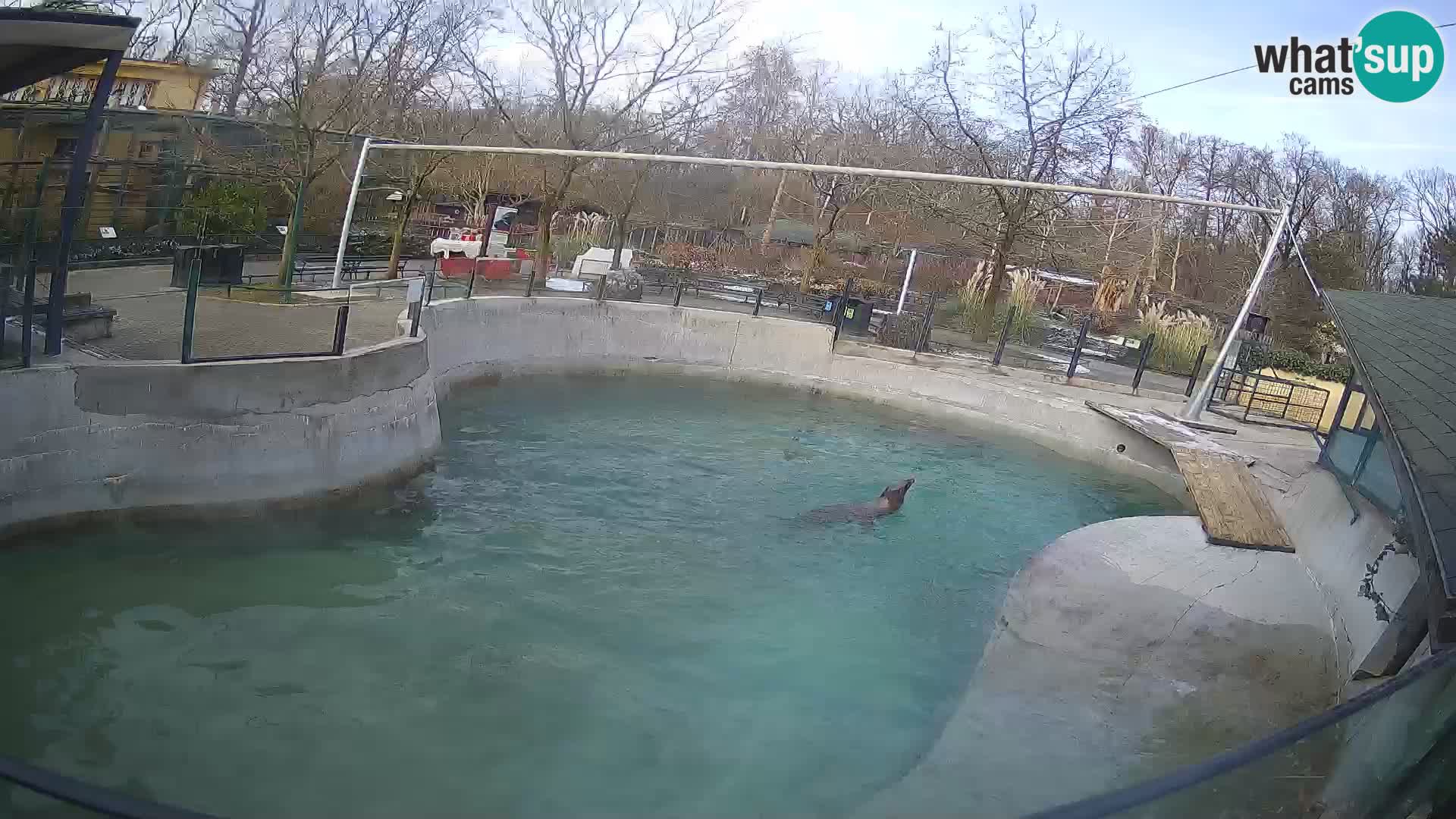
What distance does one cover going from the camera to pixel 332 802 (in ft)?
17.7

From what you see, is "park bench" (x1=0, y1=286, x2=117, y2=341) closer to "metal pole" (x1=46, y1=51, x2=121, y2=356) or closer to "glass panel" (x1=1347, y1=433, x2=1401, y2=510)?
"metal pole" (x1=46, y1=51, x2=121, y2=356)

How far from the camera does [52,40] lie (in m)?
6.92

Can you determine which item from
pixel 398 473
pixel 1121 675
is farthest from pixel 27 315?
pixel 1121 675

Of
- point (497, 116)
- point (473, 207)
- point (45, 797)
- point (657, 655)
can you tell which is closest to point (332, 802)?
point (657, 655)

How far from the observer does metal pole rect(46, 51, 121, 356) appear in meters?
7.69

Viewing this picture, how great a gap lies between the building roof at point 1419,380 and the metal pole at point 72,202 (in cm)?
916

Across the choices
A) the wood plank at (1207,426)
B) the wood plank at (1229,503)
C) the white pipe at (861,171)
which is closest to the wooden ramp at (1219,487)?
the wood plank at (1229,503)

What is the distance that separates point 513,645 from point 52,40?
5.51m

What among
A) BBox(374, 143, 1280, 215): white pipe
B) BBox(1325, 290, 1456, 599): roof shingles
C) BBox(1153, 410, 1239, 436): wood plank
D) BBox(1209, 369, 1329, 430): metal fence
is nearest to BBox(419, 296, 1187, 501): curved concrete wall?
BBox(1153, 410, 1239, 436): wood plank

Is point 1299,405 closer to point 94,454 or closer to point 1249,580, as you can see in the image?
point 1249,580

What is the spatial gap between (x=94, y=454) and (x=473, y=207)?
21333mm

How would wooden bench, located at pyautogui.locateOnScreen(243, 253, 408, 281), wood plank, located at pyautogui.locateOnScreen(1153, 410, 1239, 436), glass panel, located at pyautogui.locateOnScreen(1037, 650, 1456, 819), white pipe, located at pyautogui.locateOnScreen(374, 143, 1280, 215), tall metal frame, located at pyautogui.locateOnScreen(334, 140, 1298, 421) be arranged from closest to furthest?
1. glass panel, located at pyautogui.locateOnScreen(1037, 650, 1456, 819)
2. white pipe, located at pyautogui.locateOnScreen(374, 143, 1280, 215)
3. tall metal frame, located at pyautogui.locateOnScreen(334, 140, 1298, 421)
4. wood plank, located at pyautogui.locateOnScreen(1153, 410, 1239, 436)
5. wooden bench, located at pyautogui.locateOnScreen(243, 253, 408, 281)

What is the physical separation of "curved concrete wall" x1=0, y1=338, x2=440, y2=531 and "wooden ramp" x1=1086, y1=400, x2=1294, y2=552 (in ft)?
27.8

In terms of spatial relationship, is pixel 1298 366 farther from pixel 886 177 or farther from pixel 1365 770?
pixel 1365 770
